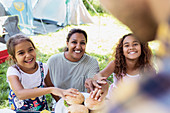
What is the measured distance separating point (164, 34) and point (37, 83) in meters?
1.38

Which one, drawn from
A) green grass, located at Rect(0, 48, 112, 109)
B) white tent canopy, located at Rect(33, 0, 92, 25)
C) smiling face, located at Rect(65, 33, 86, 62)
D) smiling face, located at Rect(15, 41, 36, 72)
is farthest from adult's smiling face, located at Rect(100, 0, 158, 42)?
white tent canopy, located at Rect(33, 0, 92, 25)

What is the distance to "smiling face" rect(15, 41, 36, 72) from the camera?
4.16 ft

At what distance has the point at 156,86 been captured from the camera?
0.14 metres

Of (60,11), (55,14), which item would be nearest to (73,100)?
(60,11)

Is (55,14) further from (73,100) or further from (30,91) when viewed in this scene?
(73,100)

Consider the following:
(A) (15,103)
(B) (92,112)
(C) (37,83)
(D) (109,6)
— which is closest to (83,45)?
(C) (37,83)

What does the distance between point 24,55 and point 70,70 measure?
52cm

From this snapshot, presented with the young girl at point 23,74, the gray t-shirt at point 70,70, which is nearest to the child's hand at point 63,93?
the young girl at point 23,74

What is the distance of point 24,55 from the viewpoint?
127cm

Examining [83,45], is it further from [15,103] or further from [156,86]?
[156,86]

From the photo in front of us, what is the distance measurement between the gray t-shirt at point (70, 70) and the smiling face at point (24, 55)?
328 mm

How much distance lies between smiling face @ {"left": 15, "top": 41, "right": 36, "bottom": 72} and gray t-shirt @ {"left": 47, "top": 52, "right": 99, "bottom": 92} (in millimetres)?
328

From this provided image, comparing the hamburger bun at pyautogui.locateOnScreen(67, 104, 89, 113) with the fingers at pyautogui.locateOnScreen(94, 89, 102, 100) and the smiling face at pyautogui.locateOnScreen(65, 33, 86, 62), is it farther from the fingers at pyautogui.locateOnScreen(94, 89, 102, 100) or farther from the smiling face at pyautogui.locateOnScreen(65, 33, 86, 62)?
the smiling face at pyautogui.locateOnScreen(65, 33, 86, 62)

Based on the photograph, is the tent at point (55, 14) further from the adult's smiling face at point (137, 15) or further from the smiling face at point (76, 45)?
the adult's smiling face at point (137, 15)
